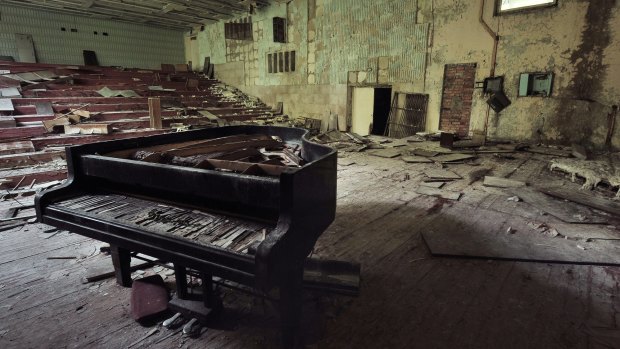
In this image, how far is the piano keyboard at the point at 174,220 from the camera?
145 cm

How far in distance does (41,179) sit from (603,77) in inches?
421

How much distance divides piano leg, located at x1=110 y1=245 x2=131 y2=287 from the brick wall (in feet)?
28.5

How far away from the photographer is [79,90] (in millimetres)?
9281

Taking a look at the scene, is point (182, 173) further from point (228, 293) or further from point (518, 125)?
point (518, 125)

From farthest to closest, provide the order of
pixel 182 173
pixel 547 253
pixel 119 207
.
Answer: pixel 547 253 < pixel 119 207 < pixel 182 173

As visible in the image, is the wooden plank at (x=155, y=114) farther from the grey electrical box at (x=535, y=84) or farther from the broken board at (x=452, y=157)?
the grey electrical box at (x=535, y=84)

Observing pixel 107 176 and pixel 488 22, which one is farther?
pixel 488 22

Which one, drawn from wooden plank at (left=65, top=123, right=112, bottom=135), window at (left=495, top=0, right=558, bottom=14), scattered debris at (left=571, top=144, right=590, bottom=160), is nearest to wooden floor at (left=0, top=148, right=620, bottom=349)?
wooden plank at (left=65, top=123, right=112, bottom=135)

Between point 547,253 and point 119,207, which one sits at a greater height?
point 119,207

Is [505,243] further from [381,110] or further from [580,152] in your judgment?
[381,110]

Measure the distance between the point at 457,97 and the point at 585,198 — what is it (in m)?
5.19

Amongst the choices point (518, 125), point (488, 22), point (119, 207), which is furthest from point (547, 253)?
point (488, 22)

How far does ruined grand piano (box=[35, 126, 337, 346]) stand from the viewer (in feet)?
4.37

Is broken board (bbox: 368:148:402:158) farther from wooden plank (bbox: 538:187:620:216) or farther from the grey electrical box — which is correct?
the grey electrical box
